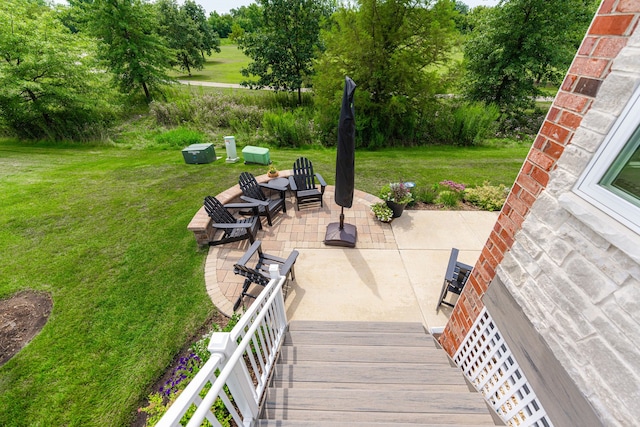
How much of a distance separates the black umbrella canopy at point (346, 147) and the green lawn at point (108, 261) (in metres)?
2.65

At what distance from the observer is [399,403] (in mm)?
2137

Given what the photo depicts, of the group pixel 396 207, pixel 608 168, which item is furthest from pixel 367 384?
pixel 396 207

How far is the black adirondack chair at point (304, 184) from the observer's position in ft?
18.8

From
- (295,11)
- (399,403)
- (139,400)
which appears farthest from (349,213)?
(295,11)

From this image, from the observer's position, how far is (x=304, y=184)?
19.6 feet

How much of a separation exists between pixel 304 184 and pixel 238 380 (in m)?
4.59

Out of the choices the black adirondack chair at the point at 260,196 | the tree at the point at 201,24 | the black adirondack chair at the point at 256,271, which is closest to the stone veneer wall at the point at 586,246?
the black adirondack chair at the point at 256,271

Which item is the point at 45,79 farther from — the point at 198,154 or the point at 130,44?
the point at 198,154

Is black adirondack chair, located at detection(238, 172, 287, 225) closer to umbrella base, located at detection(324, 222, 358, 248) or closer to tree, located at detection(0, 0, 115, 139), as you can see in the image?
umbrella base, located at detection(324, 222, 358, 248)

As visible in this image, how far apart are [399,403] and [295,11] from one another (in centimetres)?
1794

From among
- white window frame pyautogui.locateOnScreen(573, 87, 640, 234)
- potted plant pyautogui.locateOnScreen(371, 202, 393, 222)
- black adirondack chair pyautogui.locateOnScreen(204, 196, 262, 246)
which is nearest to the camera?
white window frame pyautogui.locateOnScreen(573, 87, 640, 234)

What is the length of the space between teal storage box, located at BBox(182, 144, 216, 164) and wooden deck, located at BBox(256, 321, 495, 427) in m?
6.69

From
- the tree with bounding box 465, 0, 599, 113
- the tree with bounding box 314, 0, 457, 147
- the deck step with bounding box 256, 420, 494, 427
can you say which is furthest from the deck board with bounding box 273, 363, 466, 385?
the tree with bounding box 465, 0, 599, 113

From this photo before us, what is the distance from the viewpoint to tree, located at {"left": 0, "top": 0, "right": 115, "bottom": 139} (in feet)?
30.1
